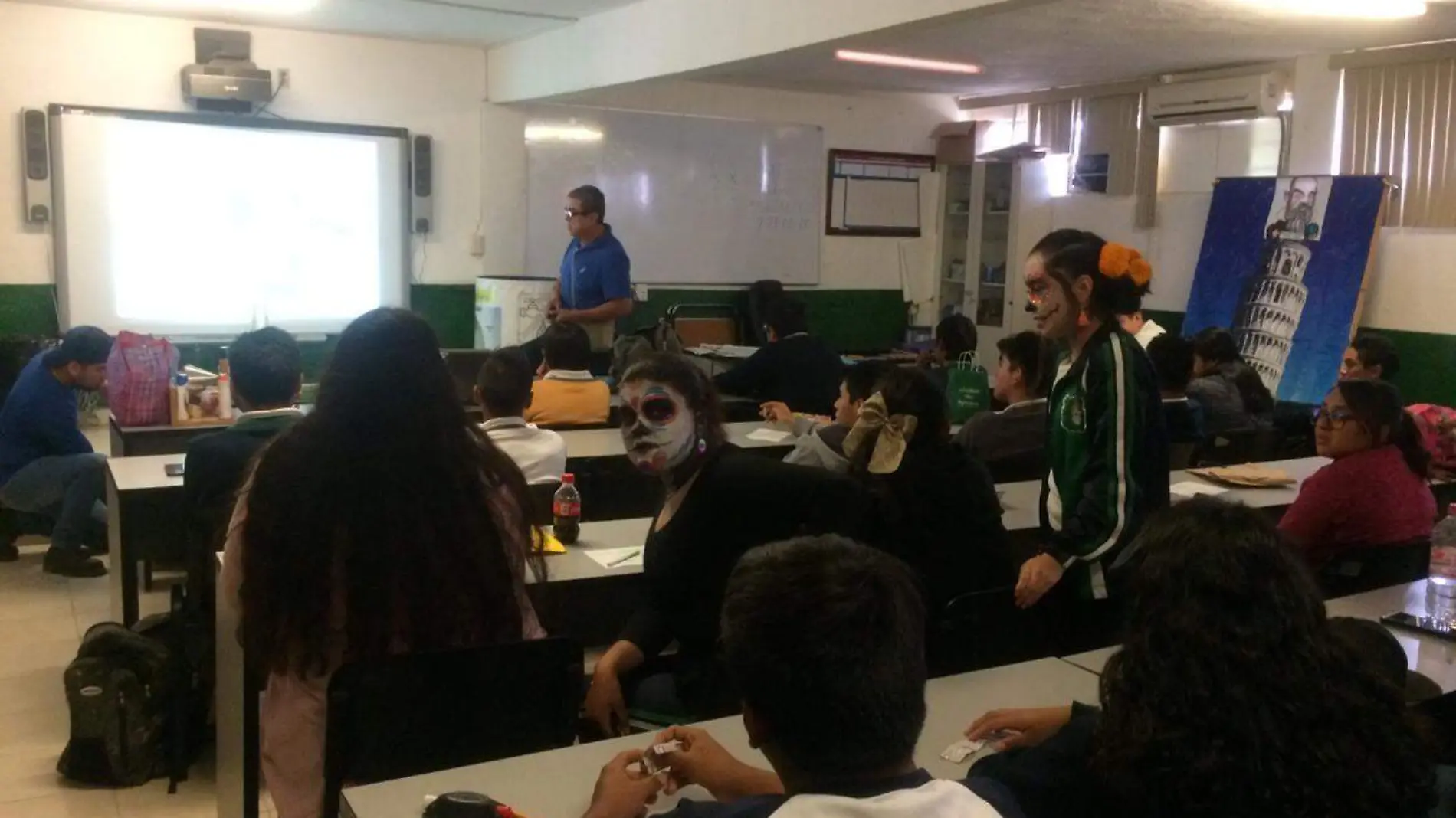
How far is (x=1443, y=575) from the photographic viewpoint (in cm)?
276

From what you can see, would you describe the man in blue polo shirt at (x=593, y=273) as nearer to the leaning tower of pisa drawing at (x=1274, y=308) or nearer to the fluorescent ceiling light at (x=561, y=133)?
the fluorescent ceiling light at (x=561, y=133)

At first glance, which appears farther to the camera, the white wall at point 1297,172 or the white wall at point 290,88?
the white wall at point 1297,172

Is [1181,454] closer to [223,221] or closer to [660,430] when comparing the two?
[660,430]

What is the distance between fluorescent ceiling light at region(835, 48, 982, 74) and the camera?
7.05 metres

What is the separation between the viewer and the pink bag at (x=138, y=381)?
14.9 ft

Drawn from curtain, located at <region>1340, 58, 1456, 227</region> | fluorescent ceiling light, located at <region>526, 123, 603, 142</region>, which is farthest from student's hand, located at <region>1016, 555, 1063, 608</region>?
fluorescent ceiling light, located at <region>526, 123, 603, 142</region>

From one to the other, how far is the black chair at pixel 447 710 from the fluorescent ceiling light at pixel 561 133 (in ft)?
20.0

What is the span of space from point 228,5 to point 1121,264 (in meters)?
5.34

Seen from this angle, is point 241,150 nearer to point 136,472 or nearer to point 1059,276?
point 136,472

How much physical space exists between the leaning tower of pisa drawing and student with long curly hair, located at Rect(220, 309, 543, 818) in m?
6.04

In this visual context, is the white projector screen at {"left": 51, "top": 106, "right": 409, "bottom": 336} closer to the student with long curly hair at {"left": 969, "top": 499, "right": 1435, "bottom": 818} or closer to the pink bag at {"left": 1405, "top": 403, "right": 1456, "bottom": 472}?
the pink bag at {"left": 1405, "top": 403, "right": 1456, "bottom": 472}

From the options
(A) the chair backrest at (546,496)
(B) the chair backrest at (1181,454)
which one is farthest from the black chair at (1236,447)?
(A) the chair backrest at (546,496)

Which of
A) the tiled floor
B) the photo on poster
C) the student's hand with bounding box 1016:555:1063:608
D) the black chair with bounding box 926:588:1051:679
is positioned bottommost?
the tiled floor

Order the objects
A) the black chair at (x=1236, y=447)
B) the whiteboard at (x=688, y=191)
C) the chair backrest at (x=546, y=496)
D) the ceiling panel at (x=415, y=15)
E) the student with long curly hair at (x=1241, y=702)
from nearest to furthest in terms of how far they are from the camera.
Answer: the student with long curly hair at (x=1241, y=702) < the chair backrest at (x=546, y=496) < the black chair at (x=1236, y=447) < the ceiling panel at (x=415, y=15) < the whiteboard at (x=688, y=191)
